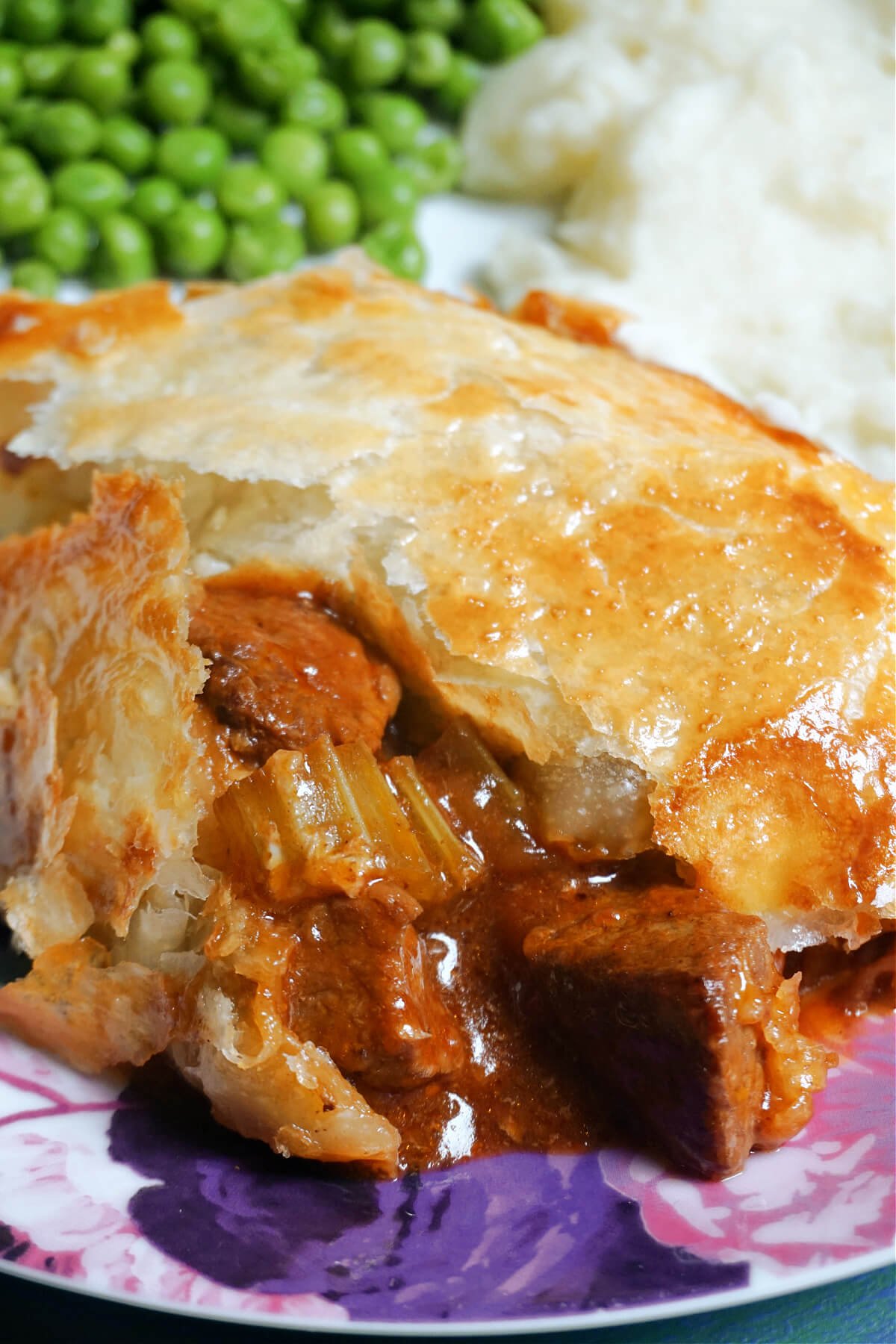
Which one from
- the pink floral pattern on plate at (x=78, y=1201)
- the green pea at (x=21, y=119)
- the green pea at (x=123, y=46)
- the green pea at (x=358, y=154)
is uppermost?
the green pea at (x=123, y=46)

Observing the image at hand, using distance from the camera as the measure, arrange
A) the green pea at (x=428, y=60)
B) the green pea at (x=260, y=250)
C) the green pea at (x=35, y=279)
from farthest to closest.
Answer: the green pea at (x=428, y=60)
the green pea at (x=260, y=250)
the green pea at (x=35, y=279)

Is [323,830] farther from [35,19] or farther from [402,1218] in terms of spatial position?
[35,19]

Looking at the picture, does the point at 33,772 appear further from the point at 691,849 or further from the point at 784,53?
the point at 784,53

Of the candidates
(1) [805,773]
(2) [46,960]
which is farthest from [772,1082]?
(2) [46,960]

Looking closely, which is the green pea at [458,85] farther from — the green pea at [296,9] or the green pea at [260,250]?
the green pea at [260,250]

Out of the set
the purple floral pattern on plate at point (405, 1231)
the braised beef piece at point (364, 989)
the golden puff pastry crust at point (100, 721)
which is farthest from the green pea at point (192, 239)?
the purple floral pattern on plate at point (405, 1231)

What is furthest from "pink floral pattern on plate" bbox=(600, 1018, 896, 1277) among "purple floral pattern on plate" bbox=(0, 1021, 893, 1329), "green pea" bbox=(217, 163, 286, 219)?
"green pea" bbox=(217, 163, 286, 219)
